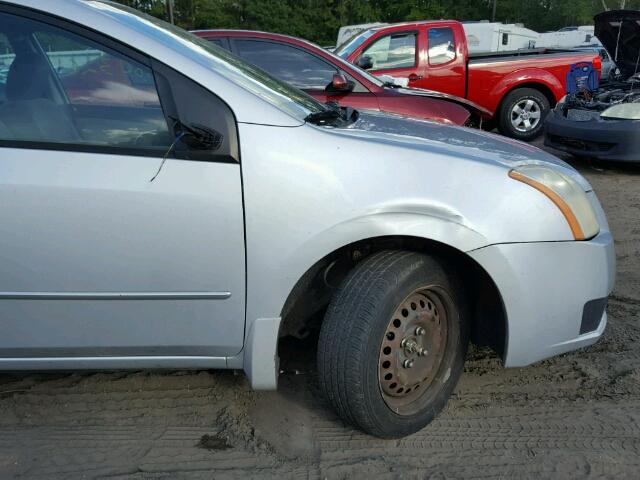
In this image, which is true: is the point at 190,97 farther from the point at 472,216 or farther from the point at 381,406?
the point at 381,406

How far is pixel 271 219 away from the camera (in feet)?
7.41

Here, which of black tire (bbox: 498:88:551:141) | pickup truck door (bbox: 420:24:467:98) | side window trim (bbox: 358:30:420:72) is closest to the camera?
side window trim (bbox: 358:30:420:72)

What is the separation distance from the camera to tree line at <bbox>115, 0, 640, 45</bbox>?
32.3 metres

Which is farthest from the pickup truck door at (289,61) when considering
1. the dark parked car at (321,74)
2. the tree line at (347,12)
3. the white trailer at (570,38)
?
the tree line at (347,12)

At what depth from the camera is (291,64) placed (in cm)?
633

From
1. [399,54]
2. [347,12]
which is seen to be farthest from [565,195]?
[347,12]

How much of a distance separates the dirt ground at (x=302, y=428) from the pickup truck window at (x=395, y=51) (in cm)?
698

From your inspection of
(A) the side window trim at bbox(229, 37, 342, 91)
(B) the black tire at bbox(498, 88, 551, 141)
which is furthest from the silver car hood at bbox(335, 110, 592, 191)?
(B) the black tire at bbox(498, 88, 551, 141)

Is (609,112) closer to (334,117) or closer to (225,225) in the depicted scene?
(334,117)

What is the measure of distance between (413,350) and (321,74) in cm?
433

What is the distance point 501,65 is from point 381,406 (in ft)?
27.7

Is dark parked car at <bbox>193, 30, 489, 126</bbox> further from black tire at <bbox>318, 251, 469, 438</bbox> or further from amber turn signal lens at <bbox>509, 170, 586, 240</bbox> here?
black tire at <bbox>318, 251, 469, 438</bbox>

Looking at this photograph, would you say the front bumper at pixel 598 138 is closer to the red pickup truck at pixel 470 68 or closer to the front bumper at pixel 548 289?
Result: the red pickup truck at pixel 470 68

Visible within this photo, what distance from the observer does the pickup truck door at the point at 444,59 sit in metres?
9.44
